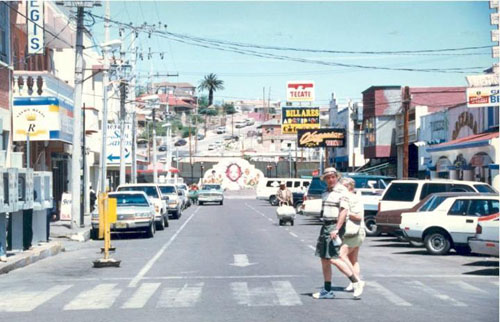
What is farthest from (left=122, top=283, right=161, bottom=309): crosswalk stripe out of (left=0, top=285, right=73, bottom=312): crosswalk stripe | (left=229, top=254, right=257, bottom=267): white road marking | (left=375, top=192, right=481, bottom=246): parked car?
(left=375, top=192, right=481, bottom=246): parked car

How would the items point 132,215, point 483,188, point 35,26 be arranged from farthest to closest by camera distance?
point 35,26
point 132,215
point 483,188

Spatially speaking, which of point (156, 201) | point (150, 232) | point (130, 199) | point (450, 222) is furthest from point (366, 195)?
point (450, 222)

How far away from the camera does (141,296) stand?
47.0ft

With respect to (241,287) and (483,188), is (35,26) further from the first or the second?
(241,287)

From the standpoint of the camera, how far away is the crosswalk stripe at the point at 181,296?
43.6ft

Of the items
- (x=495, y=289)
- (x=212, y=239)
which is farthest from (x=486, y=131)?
(x=495, y=289)

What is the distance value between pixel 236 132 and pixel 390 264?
161658mm

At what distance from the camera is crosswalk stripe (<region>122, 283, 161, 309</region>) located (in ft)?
43.4

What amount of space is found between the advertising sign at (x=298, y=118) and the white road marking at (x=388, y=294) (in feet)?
240

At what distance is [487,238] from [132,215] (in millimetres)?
15084

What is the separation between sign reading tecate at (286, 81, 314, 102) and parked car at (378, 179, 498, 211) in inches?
2649

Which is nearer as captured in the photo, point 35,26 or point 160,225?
point 35,26

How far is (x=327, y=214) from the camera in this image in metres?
13.6

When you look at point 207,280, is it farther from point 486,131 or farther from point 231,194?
point 231,194
